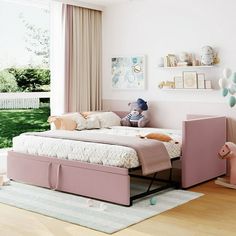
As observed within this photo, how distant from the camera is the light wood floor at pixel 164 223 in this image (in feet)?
11.0

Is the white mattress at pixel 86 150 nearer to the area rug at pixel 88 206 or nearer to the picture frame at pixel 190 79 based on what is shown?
the area rug at pixel 88 206

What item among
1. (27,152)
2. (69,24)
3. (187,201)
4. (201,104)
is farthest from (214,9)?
(27,152)

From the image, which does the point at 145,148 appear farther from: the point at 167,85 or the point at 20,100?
the point at 20,100

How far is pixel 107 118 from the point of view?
595 centimetres

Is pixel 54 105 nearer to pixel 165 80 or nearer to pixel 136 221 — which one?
pixel 165 80

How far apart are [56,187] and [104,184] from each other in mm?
668

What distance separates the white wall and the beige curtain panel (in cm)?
12

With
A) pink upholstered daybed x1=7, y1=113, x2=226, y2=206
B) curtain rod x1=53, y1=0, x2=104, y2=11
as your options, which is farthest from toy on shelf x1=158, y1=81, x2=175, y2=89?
curtain rod x1=53, y1=0, x2=104, y2=11

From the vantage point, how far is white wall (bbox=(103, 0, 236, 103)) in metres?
5.30

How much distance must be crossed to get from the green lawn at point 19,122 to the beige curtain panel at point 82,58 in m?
0.59

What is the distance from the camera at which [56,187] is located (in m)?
4.58

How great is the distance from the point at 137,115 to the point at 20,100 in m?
1.62

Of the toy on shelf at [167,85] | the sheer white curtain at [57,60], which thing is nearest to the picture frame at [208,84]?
the toy on shelf at [167,85]

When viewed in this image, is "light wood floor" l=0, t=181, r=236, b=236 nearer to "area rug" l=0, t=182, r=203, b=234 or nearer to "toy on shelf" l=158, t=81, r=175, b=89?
"area rug" l=0, t=182, r=203, b=234
